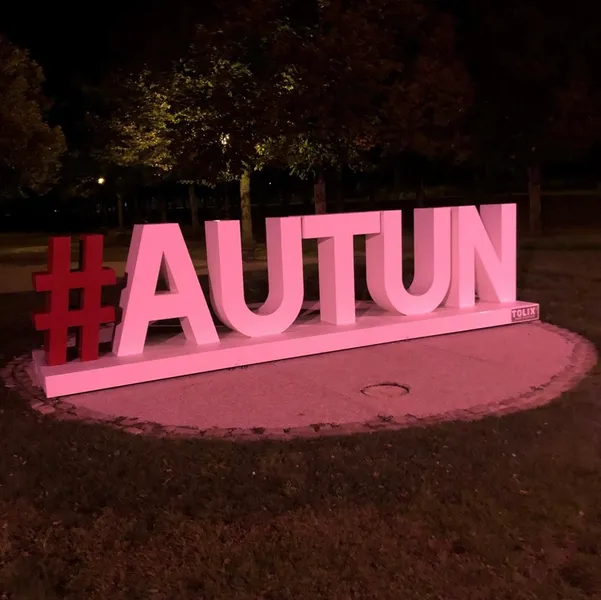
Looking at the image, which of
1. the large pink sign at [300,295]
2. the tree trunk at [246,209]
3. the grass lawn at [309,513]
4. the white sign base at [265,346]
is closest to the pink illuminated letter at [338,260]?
the large pink sign at [300,295]

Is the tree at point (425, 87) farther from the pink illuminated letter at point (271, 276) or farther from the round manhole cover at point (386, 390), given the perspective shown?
the round manhole cover at point (386, 390)

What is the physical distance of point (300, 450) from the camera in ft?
15.6

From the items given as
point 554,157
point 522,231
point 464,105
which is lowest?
point 522,231

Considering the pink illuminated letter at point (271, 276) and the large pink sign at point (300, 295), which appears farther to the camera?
the pink illuminated letter at point (271, 276)

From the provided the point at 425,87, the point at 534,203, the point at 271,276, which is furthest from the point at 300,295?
the point at 534,203

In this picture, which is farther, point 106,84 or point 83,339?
point 106,84

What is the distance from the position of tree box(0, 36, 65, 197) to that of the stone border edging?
12177 millimetres

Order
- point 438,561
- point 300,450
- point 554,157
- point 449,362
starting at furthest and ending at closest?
point 554,157
point 449,362
point 300,450
point 438,561

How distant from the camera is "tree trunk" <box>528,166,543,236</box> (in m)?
24.8

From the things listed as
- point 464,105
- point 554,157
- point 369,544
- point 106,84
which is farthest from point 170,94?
point 369,544

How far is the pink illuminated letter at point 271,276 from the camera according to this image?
709 cm

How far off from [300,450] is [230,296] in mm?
2697

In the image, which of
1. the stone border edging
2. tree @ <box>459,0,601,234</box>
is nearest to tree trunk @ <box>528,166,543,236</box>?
Result: tree @ <box>459,0,601,234</box>

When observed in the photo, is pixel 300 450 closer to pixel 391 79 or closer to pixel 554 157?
pixel 391 79
